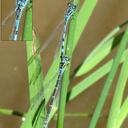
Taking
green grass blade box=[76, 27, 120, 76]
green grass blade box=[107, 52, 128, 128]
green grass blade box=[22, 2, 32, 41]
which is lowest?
green grass blade box=[107, 52, 128, 128]

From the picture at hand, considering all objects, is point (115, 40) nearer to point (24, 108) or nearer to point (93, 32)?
point (93, 32)

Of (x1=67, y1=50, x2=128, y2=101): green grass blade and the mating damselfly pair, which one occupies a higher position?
the mating damselfly pair

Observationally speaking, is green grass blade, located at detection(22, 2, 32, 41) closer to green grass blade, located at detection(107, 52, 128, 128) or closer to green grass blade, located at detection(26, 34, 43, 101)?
green grass blade, located at detection(26, 34, 43, 101)

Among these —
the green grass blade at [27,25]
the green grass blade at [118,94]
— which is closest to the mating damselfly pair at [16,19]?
the green grass blade at [27,25]

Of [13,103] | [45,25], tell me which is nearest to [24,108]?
[13,103]

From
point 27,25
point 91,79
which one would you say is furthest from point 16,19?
point 91,79

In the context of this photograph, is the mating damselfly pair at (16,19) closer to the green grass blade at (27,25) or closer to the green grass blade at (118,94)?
the green grass blade at (27,25)

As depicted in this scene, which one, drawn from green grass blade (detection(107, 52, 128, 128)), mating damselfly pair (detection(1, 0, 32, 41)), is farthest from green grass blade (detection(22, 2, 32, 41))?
green grass blade (detection(107, 52, 128, 128))
